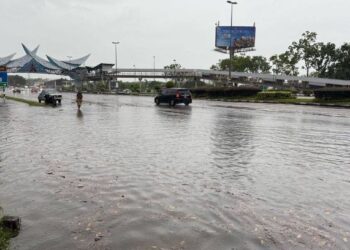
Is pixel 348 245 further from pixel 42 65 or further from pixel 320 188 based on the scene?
pixel 42 65

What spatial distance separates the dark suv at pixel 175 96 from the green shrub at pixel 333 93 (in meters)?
14.7

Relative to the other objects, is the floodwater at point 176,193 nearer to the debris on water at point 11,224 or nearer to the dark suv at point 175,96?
the debris on water at point 11,224

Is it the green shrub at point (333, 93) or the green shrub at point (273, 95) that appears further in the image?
the green shrub at point (273, 95)

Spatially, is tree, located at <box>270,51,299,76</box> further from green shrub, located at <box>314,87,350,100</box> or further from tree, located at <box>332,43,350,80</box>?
green shrub, located at <box>314,87,350,100</box>

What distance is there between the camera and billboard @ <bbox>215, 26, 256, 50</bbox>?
3602 inches

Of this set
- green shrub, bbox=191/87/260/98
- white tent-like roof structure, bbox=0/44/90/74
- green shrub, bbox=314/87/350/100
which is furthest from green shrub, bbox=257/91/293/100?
white tent-like roof structure, bbox=0/44/90/74

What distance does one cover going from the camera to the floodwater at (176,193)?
16.4 feet

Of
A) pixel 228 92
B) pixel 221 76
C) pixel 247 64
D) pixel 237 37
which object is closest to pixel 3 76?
pixel 228 92

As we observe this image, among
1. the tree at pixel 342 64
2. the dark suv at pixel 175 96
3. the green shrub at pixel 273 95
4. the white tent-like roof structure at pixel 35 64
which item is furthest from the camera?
the white tent-like roof structure at pixel 35 64

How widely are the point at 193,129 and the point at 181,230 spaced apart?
11987mm

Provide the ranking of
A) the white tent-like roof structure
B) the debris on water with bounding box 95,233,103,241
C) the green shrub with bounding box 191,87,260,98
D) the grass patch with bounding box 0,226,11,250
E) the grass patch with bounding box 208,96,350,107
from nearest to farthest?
the grass patch with bounding box 0,226,11,250
the debris on water with bounding box 95,233,103,241
the grass patch with bounding box 208,96,350,107
the green shrub with bounding box 191,87,260,98
the white tent-like roof structure

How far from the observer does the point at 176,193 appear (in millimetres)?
6965

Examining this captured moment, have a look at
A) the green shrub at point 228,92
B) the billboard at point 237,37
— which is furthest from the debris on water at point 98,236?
the billboard at point 237,37

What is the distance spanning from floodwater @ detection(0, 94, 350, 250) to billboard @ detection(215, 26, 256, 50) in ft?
266
